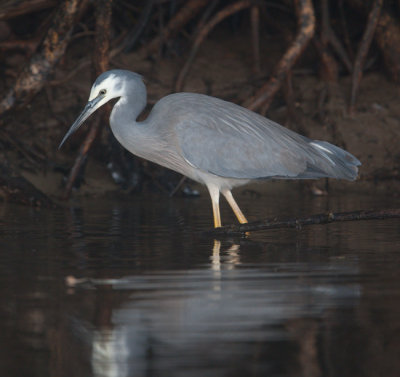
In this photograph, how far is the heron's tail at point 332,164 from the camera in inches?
258

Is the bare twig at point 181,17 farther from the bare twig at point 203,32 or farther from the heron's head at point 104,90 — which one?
the heron's head at point 104,90

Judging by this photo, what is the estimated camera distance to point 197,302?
3826mm

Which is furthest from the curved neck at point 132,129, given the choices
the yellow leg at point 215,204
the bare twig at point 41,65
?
the bare twig at point 41,65

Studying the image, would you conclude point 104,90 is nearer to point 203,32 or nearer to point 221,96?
point 203,32

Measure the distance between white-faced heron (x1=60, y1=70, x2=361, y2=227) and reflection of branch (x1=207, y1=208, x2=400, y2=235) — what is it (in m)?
0.56

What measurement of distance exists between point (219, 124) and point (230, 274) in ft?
7.67

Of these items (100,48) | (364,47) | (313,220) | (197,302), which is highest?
(364,47)

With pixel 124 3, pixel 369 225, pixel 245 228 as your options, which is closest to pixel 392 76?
pixel 124 3

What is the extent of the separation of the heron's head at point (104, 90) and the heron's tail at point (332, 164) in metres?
1.52

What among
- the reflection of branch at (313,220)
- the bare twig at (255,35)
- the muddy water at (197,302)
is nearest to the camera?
the muddy water at (197,302)

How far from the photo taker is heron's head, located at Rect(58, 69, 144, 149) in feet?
21.3

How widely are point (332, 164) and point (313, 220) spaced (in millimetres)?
1220

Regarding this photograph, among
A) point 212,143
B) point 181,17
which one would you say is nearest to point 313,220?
point 212,143

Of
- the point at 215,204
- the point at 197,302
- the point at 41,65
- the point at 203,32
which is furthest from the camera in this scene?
the point at 203,32
